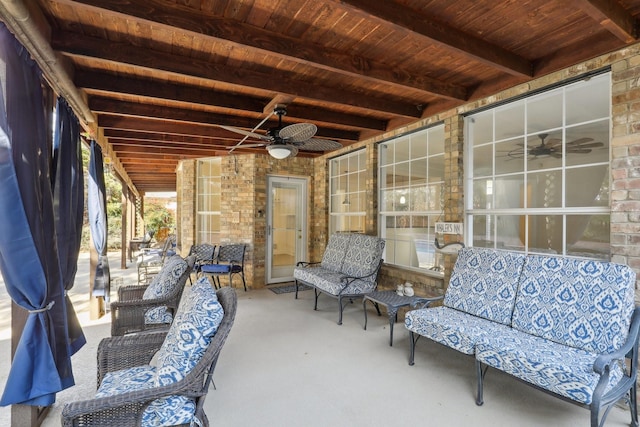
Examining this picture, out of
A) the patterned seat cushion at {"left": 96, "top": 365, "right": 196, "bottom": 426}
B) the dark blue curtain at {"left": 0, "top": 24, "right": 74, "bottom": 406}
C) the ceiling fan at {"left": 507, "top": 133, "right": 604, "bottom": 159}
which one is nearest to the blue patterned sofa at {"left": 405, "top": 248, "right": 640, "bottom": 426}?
the ceiling fan at {"left": 507, "top": 133, "right": 604, "bottom": 159}

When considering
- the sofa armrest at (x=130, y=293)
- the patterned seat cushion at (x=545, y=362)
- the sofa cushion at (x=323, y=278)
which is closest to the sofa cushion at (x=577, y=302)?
the patterned seat cushion at (x=545, y=362)

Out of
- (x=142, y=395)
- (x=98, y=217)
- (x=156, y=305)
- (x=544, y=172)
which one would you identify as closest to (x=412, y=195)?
(x=544, y=172)

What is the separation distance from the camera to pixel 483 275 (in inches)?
119

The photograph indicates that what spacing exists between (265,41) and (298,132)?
1110mm

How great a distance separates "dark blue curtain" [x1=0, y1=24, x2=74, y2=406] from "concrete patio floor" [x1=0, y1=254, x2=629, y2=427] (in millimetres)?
407

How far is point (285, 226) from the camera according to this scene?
656cm

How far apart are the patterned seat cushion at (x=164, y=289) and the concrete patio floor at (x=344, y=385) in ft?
2.07

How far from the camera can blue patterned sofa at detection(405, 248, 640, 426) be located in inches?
76.9

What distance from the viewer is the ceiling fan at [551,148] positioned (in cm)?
275

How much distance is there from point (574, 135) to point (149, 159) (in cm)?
758

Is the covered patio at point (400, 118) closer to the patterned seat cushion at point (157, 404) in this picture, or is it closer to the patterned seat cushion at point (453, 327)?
the patterned seat cushion at point (453, 327)

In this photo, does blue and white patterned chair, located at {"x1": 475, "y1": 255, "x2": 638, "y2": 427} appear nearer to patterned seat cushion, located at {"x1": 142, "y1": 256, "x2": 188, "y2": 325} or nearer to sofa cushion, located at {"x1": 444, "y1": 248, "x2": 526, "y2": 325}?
sofa cushion, located at {"x1": 444, "y1": 248, "x2": 526, "y2": 325}

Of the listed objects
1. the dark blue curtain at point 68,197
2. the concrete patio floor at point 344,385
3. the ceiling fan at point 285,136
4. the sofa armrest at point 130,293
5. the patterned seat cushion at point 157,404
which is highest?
the ceiling fan at point 285,136

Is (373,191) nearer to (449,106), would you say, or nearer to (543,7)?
(449,106)
